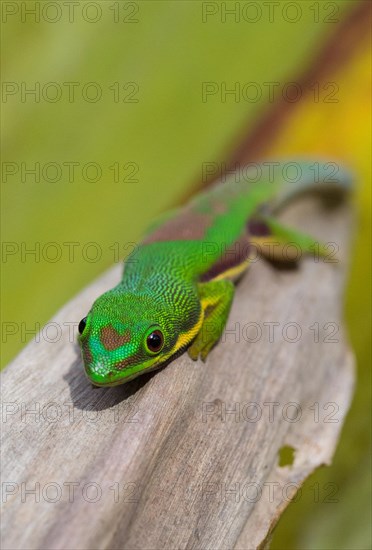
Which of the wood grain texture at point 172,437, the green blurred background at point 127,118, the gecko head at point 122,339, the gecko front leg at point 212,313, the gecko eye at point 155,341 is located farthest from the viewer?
the green blurred background at point 127,118

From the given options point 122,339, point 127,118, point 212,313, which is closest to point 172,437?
point 122,339

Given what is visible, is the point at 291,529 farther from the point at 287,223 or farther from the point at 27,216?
the point at 287,223

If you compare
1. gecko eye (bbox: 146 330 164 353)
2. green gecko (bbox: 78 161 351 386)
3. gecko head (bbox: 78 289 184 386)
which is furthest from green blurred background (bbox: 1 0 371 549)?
gecko eye (bbox: 146 330 164 353)

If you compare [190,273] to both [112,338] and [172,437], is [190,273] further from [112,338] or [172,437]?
[172,437]

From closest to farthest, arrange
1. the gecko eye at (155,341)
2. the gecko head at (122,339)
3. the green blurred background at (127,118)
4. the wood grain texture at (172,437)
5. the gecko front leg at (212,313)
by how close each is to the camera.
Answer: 1. the wood grain texture at (172,437)
2. the gecko head at (122,339)
3. the gecko eye at (155,341)
4. the gecko front leg at (212,313)
5. the green blurred background at (127,118)

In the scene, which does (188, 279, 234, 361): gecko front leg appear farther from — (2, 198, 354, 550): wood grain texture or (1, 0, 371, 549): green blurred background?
(1, 0, 371, 549): green blurred background

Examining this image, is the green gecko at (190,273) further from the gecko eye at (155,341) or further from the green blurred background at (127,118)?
the green blurred background at (127,118)

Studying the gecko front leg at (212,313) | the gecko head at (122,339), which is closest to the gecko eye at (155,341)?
the gecko head at (122,339)
